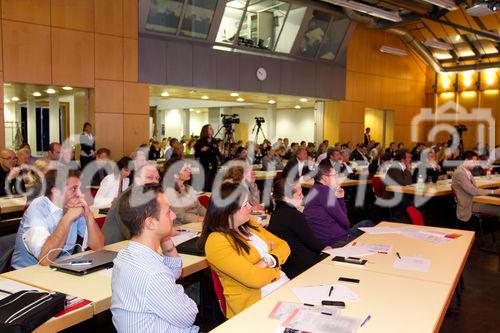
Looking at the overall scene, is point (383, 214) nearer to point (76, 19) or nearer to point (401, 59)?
point (76, 19)

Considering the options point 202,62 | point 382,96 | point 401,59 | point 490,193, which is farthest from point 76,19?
point 401,59

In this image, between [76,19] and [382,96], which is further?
[382,96]

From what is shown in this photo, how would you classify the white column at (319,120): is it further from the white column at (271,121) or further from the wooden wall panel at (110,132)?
the wooden wall panel at (110,132)

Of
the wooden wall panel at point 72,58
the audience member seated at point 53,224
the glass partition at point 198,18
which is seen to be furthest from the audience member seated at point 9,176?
the glass partition at point 198,18

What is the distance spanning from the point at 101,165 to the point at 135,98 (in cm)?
320

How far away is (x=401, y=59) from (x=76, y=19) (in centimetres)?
1221

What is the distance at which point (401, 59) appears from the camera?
17.0 metres

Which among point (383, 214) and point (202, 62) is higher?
point (202, 62)

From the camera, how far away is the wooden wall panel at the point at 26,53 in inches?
Answer: 336

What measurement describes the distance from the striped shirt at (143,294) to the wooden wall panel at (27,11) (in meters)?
8.26

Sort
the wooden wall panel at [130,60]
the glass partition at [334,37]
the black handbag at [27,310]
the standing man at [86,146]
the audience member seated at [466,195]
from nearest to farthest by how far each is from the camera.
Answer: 1. the black handbag at [27,310]
2. the audience member seated at [466,195]
3. the standing man at [86,146]
4. the wooden wall panel at [130,60]
5. the glass partition at [334,37]

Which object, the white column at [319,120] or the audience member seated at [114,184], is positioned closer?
the audience member seated at [114,184]

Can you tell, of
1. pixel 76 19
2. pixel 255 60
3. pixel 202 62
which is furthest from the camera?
pixel 255 60

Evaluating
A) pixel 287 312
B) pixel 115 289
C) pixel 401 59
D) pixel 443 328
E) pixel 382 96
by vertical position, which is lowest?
pixel 443 328
